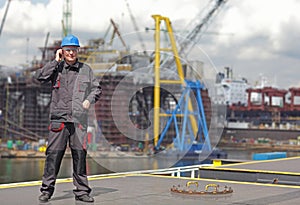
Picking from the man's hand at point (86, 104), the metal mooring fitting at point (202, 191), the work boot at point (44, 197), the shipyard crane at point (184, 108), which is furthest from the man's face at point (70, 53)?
the shipyard crane at point (184, 108)

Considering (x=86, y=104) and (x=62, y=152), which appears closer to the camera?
(x=86, y=104)

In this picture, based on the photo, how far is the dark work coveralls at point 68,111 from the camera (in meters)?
4.99

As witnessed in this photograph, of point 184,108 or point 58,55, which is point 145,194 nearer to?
point 58,55

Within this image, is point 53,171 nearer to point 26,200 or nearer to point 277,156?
point 26,200

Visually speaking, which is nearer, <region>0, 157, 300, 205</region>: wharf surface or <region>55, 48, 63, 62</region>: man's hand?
<region>55, 48, 63, 62</region>: man's hand

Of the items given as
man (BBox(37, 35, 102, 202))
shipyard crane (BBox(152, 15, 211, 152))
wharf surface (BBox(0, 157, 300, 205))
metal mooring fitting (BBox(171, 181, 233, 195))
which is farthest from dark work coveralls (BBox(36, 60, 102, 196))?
shipyard crane (BBox(152, 15, 211, 152))

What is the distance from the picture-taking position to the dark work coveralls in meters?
Answer: 4.99

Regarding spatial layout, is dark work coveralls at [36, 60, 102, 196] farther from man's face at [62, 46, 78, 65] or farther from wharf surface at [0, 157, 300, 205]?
wharf surface at [0, 157, 300, 205]

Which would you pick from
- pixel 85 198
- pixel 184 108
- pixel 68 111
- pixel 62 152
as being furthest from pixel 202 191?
pixel 184 108

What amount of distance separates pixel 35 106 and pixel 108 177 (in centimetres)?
6706

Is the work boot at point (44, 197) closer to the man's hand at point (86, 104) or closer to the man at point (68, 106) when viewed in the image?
the man at point (68, 106)

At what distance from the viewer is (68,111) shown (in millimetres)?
4984

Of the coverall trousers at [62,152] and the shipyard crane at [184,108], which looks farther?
the shipyard crane at [184,108]

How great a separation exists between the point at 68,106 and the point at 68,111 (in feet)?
0.15
